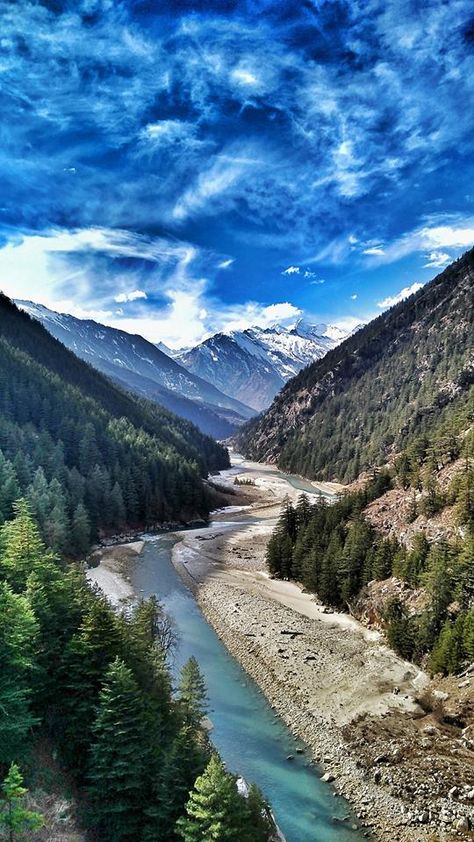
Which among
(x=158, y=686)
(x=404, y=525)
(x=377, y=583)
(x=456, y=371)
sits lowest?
(x=158, y=686)

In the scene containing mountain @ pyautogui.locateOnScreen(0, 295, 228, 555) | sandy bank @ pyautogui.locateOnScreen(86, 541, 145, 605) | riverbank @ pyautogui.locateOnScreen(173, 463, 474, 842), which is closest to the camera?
riverbank @ pyautogui.locateOnScreen(173, 463, 474, 842)

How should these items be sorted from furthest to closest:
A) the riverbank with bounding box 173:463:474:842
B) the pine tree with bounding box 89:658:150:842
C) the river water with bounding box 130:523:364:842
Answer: the riverbank with bounding box 173:463:474:842, the river water with bounding box 130:523:364:842, the pine tree with bounding box 89:658:150:842

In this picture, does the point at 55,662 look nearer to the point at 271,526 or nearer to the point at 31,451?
the point at 31,451

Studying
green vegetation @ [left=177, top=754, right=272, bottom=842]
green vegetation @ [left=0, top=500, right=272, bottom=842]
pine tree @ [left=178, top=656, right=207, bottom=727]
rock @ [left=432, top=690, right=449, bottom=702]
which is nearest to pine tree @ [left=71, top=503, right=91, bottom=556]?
green vegetation @ [left=0, top=500, right=272, bottom=842]

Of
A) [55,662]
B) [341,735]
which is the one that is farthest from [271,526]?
[55,662]

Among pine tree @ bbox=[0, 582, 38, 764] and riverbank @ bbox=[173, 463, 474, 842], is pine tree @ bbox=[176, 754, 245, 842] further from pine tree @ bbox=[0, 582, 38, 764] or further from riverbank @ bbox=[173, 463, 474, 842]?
riverbank @ bbox=[173, 463, 474, 842]

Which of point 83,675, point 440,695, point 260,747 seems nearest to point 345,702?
point 440,695
